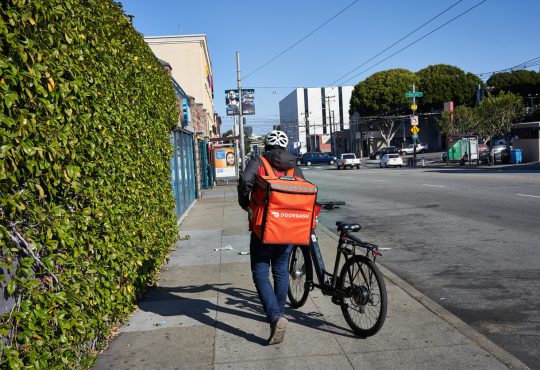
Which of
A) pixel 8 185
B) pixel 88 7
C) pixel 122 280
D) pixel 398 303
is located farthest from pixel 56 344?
pixel 398 303

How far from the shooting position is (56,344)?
130 inches

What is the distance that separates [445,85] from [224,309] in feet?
228

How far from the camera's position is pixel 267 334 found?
16.8 ft

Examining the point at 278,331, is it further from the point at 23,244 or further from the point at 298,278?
the point at 23,244

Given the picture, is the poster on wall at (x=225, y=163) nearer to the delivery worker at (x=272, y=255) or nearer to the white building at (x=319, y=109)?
the delivery worker at (x=272, y=255)

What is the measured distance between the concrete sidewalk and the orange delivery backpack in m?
0.97

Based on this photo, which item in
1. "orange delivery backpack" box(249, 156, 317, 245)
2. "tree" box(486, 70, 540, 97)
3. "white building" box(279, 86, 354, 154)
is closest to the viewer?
"orange delivery backpack" box(249, 156, 317, 245)

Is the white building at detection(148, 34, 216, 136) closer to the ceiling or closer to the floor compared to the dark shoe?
closer to the ceiling

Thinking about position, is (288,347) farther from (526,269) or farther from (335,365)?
(526,269)

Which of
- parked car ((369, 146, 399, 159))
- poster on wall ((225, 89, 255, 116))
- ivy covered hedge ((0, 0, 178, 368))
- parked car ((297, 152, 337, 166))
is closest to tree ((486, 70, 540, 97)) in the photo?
parked car ((369, 146, 399, 159))

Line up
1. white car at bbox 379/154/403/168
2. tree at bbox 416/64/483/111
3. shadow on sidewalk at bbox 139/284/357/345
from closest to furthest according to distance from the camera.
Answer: shadow on sidewalk at bbox 139/284/357/345 → white car at bbox 379/154/403/168 → tree at bbox 416/64/483/111

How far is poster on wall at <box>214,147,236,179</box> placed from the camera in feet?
104

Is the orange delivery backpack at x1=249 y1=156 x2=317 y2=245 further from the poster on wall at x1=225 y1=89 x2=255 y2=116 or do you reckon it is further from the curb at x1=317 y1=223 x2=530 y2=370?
the poster on wall at x1=225 y1=89 x2=255 y2=116

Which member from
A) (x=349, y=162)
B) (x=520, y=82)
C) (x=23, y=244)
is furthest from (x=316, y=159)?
(x=23, y=244)
